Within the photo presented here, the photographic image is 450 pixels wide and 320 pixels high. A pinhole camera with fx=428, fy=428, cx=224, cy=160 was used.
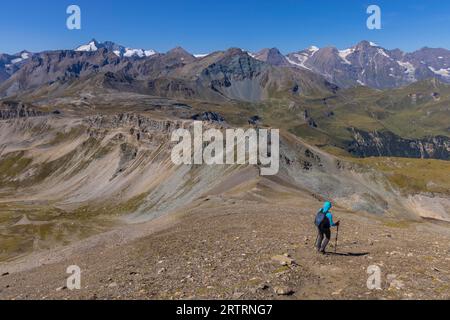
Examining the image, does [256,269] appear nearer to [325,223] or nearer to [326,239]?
[326,239]

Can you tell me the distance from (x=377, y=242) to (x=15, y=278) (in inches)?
1144

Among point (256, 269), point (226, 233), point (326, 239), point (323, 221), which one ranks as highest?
point (323, 221)

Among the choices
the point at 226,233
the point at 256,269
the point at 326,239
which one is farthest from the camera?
the point at 226,233

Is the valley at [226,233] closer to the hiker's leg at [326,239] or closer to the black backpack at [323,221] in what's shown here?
the hiker's leg at [326,239]

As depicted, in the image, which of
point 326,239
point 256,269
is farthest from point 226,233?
point 256,269

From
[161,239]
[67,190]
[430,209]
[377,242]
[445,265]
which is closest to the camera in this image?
[445,265]

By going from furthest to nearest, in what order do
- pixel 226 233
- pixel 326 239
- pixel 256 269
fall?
pixel 226 233
pixel 326 239
pixel 256 269

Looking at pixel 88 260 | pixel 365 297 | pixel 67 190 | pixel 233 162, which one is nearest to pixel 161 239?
pixel 88 260

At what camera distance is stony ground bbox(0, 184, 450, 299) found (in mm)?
19719

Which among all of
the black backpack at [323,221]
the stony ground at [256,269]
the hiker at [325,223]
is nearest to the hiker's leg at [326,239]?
the hiker at [325,223]

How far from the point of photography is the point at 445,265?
23.9 metres

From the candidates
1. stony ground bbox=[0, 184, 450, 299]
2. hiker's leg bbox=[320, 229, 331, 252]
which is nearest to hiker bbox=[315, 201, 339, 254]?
hiker's leg bbox=[320, 229, 331, 252]

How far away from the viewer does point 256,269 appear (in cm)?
2277
